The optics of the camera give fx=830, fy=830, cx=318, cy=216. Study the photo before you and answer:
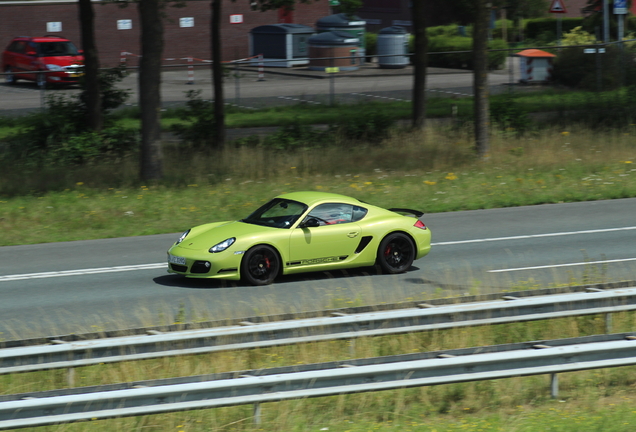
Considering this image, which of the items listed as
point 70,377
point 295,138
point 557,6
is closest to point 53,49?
point 295,138

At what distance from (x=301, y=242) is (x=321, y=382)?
17.8 ft

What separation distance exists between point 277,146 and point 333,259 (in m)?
12.3

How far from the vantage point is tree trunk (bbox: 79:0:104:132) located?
24.1 metres

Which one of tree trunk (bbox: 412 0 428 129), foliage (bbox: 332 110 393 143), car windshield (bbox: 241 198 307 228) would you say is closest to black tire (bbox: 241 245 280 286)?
car windshield (bbox: 241 198 307 228)

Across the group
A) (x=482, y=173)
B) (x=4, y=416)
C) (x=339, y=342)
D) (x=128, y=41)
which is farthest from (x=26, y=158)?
(x=128, y=41)

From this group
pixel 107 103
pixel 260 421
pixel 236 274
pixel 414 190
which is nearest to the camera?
pixel 260 421

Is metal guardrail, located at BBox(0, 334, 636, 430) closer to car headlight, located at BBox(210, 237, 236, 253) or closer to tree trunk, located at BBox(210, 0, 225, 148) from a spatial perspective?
car headlight, located at BBox(210, 237, 236, 253)

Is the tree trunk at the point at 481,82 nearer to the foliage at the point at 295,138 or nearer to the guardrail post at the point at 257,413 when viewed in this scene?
the foliage at the point at 295,138

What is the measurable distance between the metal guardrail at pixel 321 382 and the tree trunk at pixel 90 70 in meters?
19.3

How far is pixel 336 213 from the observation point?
12281mm

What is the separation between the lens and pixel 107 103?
1005 inches

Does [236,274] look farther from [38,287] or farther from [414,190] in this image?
[414,190]

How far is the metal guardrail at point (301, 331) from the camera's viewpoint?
7.20 m

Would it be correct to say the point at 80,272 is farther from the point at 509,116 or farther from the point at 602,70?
the point at 602,70
